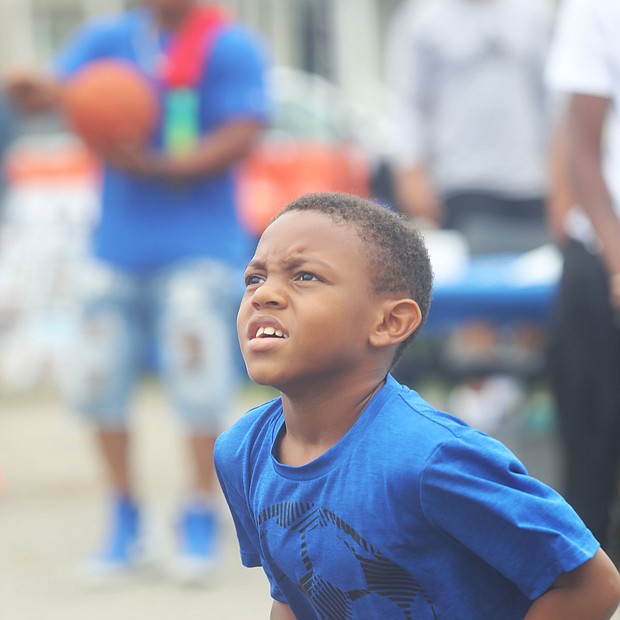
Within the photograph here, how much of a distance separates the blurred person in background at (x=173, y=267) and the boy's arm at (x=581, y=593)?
2.49 m

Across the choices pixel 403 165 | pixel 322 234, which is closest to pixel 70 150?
pixel 403 165

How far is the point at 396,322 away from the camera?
87.4 inches

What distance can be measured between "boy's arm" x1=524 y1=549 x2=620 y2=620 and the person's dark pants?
188 centimetres

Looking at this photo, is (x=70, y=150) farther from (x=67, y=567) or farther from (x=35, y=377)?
(x=67, y=567)

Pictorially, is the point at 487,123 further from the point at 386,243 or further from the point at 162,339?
the point at 386,243

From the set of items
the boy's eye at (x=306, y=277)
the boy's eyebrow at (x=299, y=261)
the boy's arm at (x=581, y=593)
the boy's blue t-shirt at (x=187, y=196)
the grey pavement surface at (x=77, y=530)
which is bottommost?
the grey pavement surface at (x=77, y=530)

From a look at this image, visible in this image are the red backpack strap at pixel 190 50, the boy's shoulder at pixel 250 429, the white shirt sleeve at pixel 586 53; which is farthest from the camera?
the red backpack strap at pixel 190 50

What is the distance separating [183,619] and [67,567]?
0.83 metres

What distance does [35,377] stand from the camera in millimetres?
9234

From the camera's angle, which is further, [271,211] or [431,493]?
[271,211]

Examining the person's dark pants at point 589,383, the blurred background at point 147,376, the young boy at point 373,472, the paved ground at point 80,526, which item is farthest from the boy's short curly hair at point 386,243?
the blurred background at point 147,376

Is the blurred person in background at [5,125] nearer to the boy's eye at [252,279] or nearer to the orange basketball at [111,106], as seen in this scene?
the orange basketball at [111,106]

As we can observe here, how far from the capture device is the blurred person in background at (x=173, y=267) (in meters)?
4.43

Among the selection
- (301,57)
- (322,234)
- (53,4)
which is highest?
(53,4)
